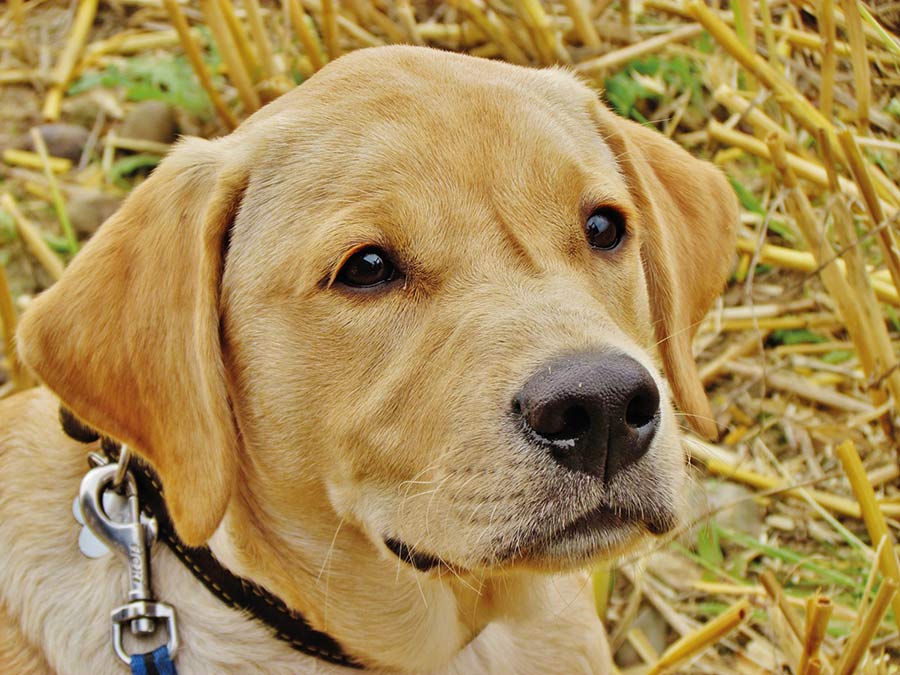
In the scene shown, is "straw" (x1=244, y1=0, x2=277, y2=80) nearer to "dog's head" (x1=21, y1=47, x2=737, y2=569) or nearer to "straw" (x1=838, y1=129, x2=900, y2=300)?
"dog's head" (x1=21, y1=47, x2=737, y2=569)

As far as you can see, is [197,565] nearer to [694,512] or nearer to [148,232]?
[148,232]

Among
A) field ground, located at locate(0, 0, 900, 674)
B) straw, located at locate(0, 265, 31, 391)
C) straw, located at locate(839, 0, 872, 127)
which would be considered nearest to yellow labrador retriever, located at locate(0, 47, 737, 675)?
field ground, located at locate(0, 0, 900, 674)

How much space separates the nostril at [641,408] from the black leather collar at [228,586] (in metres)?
1.25

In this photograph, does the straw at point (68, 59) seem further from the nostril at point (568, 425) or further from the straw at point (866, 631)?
the straw at point (866, 631)

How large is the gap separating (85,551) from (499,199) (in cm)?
157

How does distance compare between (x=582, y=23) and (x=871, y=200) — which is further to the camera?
(x=582, y=23)

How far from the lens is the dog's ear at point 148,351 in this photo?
10.4 ft

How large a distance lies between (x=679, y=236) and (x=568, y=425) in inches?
56.6

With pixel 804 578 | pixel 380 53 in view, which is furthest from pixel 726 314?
pixel 380 53

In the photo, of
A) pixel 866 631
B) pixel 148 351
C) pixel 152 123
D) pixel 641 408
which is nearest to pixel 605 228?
pixel 641 408

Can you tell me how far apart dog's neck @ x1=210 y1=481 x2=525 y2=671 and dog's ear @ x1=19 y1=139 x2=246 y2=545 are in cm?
25

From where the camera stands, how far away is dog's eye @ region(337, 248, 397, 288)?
3180mm

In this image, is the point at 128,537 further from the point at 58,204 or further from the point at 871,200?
the point at 58,204

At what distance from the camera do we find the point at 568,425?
106 inches
